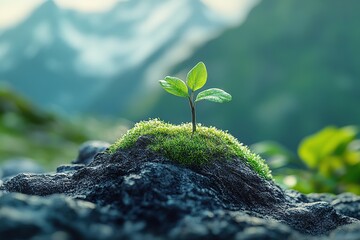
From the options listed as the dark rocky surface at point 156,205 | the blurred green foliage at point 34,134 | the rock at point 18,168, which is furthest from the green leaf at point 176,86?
the blurred green foliage at point 34,134

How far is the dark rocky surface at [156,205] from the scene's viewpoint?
2.74 metres

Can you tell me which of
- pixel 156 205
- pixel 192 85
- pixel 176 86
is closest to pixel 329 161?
pixel 192 85

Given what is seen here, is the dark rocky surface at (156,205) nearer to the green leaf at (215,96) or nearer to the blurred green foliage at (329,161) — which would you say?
the green leaf at (215,96)

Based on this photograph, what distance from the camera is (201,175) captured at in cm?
457

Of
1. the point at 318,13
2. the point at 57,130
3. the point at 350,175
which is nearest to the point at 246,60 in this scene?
the point at 318,13

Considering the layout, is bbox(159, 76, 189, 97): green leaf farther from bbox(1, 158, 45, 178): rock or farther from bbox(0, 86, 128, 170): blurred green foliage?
bbox(0, 86, 128, 170): blurred green foliage

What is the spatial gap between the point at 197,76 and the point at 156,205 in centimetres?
207

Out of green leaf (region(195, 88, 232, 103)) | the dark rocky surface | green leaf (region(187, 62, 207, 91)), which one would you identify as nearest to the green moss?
the dark rocky surface

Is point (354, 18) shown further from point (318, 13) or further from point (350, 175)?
point (350, 175)

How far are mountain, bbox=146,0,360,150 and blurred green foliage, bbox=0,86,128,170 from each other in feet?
321

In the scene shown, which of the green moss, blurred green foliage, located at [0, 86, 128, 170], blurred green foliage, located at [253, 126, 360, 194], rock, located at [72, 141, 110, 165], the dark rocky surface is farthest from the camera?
blurred green foliage, located at [0, 86, 128, 170]

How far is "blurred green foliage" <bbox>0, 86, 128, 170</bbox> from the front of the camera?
4562 cm

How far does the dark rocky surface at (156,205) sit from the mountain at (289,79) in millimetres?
143896

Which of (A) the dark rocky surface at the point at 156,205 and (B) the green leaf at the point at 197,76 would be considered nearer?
(A) the dark rocky surface at the point at 156,205
